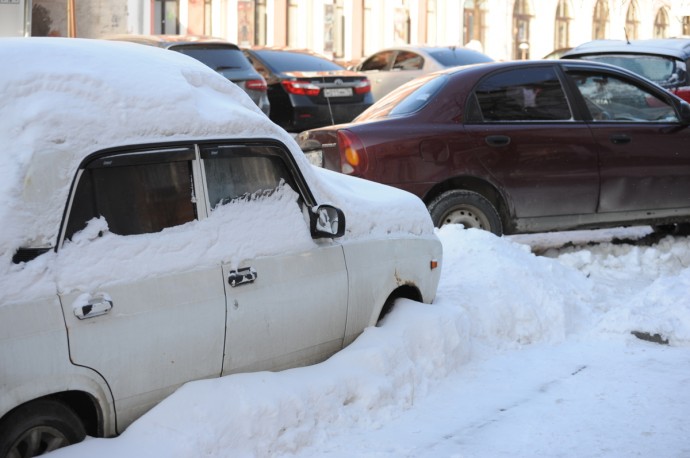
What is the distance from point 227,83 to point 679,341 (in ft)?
11.6

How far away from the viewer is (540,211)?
30.1 ft

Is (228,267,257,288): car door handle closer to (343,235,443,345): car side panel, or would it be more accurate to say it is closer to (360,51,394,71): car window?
(343,235,443,345): car side panel

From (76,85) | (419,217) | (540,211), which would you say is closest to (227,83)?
(76,85)

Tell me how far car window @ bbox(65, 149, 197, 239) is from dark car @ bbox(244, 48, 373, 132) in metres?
11.3

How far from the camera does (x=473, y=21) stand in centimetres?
4009

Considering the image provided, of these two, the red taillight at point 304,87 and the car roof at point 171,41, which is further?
the red taillight at point 304,87

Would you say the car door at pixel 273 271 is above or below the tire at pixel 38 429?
above

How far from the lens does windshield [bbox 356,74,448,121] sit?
9.06 m

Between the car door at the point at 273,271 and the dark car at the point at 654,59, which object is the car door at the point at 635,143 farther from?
the dark car at the point at 654,59

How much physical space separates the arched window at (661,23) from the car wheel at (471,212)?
141 feet

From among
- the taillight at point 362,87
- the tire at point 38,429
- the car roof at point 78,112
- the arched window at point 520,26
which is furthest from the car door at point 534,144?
the arched window at point 520,26

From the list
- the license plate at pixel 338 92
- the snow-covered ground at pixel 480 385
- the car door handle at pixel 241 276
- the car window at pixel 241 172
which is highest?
the car window at pixel 241 172

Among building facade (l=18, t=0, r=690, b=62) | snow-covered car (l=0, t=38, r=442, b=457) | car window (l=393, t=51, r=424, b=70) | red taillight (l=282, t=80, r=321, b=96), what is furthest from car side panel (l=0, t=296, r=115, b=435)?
building facade (l=18, t=0, r=690, b=62)

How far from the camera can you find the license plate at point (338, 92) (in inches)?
662
